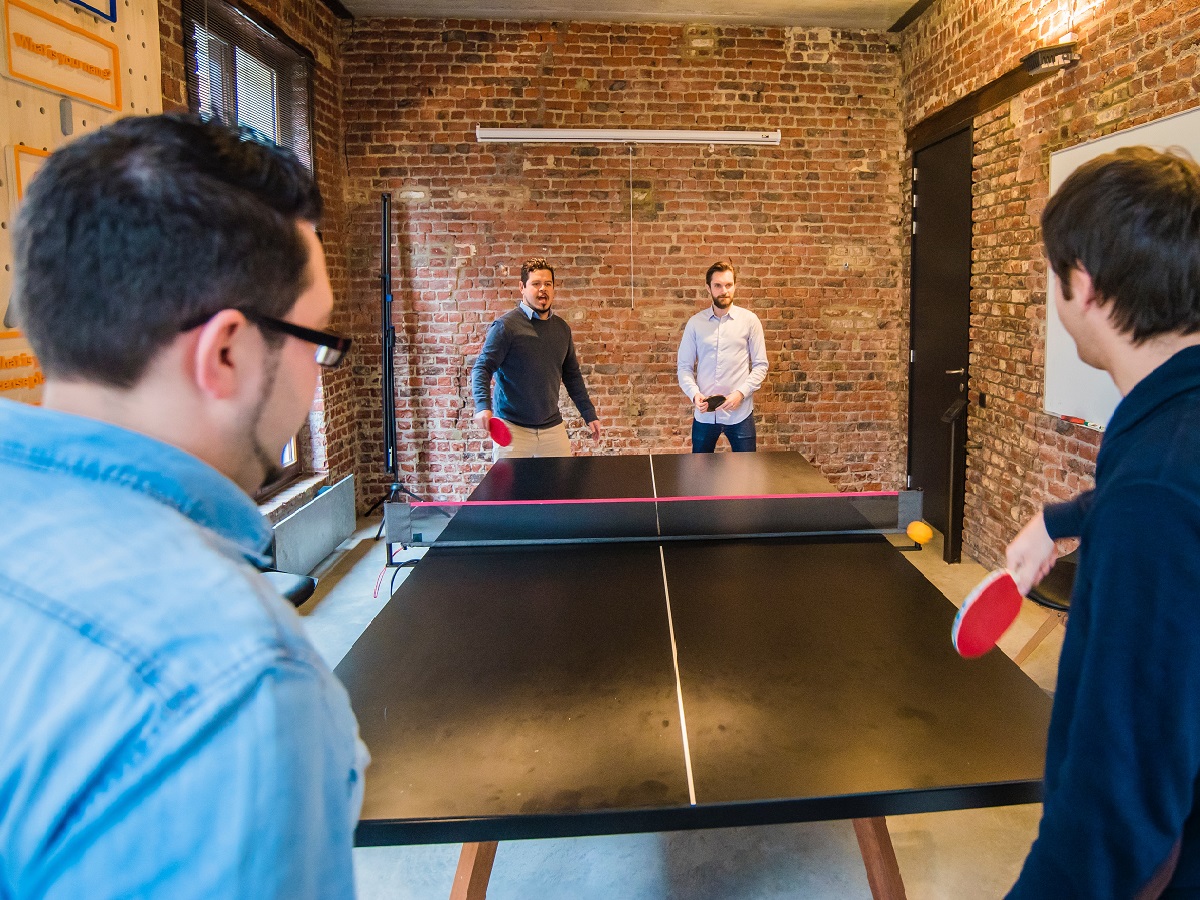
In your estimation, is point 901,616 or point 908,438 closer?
point 901,616

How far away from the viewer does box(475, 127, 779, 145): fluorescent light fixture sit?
18.0ft

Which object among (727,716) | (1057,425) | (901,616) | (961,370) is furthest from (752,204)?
(727,716)

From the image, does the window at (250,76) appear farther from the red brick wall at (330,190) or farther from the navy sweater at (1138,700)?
the navy sweater at (1138,700)

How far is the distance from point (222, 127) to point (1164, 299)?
1125mm

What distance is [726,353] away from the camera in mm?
5242

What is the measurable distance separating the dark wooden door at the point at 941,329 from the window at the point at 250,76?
3880 mm

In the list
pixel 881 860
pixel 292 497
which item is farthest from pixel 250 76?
pixel 881 860

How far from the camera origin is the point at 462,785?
1.38 metres

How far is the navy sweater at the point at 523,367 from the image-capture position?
15.5 ft

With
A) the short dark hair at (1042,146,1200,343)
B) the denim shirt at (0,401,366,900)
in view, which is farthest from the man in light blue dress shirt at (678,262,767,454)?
the denim shirt at (0,401,366,900)

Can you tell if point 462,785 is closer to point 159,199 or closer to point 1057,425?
point 159,199

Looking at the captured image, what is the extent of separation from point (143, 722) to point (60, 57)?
2913 millimetres

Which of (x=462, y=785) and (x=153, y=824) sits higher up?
(x=153, y=824)

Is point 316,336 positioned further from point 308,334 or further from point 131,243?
point 131,243
